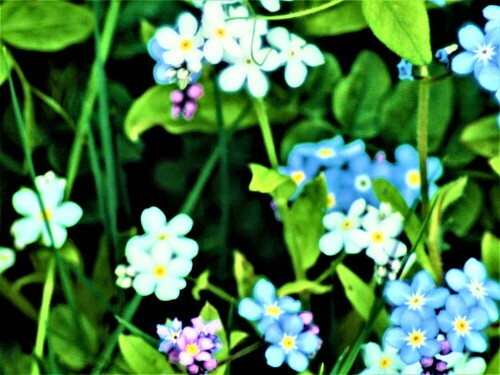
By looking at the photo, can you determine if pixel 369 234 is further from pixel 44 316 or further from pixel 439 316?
pixel 44 316

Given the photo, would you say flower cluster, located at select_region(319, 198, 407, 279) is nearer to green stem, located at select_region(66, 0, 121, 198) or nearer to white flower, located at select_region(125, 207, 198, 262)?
white flower, located at select_region(125, 207, 198, 262)

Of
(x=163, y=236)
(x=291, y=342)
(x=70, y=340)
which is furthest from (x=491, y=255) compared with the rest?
(x=70, y=340)

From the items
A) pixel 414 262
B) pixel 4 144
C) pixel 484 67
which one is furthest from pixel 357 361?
pixel 4 144

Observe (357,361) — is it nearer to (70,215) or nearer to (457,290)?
(457,290)

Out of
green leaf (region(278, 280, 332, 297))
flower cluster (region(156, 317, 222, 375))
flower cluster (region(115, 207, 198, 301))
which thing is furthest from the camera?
green leaf (region(278, 280, 332, 297))

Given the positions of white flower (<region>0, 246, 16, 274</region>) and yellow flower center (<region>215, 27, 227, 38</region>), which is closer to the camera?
yellow flower center (<region>215, 27, 227, 38</region>)

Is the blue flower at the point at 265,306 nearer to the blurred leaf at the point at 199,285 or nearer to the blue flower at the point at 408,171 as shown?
the blurred leaf at the point at 199,285

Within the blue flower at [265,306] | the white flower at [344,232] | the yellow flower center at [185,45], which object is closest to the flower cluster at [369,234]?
the white flower at [344,232]

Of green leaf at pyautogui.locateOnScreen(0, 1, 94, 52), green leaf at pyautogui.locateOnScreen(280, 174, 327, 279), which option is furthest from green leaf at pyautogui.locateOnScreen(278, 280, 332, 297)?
green leaf at pyautogui.locateOnScreen(0, 1, 94, 52)
